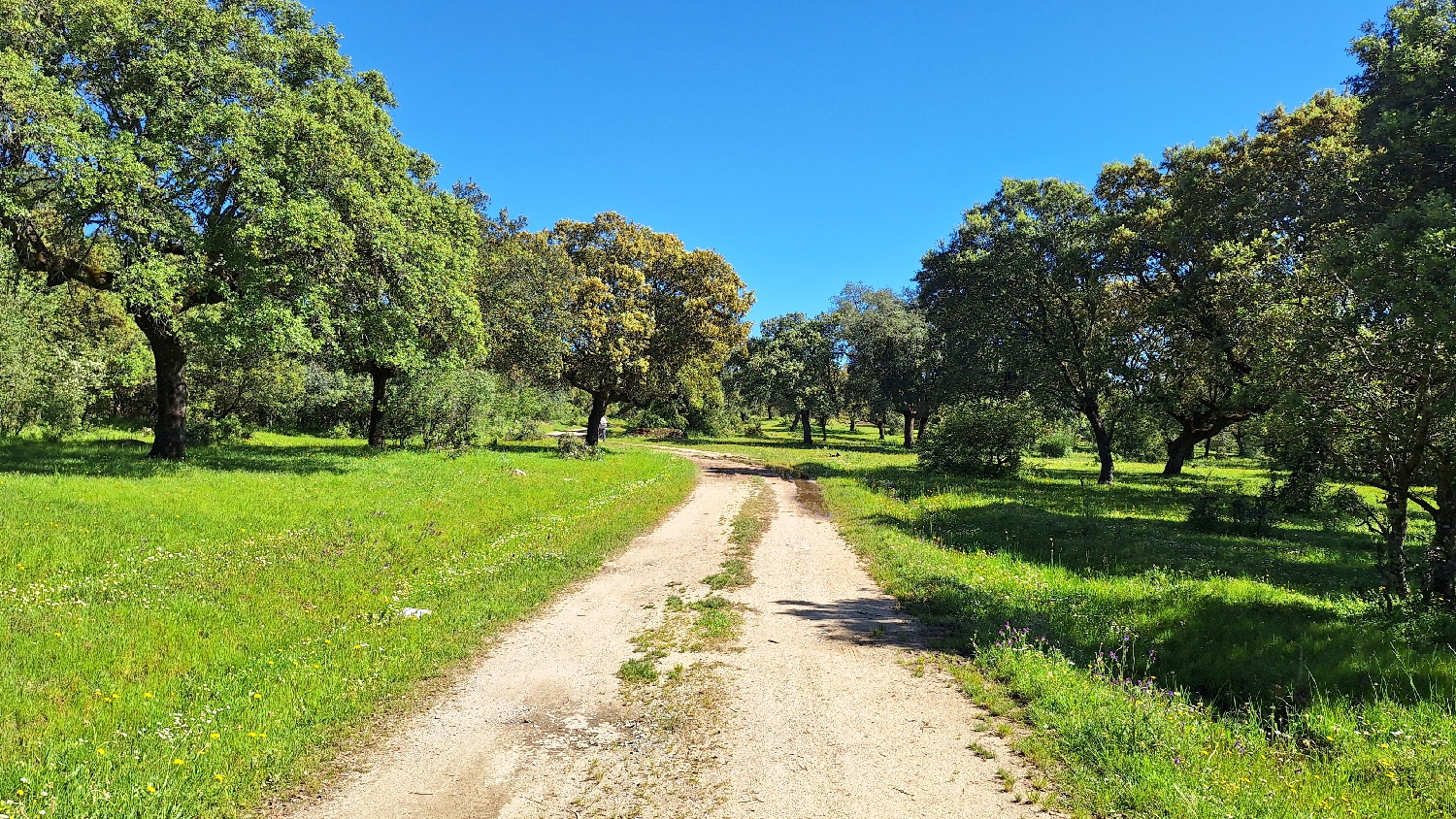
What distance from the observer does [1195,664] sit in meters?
8.47

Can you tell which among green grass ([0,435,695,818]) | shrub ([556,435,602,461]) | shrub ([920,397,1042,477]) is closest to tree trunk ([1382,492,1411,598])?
green grass ([0,435,695,818])

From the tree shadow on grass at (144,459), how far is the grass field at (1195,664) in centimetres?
2049

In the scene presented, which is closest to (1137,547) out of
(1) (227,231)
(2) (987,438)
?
(2) (987,438)

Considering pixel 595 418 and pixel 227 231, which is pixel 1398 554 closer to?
pixel 227 231

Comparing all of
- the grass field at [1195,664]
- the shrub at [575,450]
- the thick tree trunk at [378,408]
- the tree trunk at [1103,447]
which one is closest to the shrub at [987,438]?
the tree trunk at [1103,447]

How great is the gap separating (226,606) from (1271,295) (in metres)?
23.1

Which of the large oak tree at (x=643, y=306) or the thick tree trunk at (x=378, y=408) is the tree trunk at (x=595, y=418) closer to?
the large oak tree at (x=643, y=306)

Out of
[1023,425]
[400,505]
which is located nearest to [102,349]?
[400,505]

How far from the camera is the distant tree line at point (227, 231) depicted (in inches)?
701

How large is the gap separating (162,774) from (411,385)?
28.6 meters

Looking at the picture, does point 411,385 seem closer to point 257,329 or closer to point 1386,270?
point 257,329

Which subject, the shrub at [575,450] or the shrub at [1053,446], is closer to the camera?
the shrub at [575,450]

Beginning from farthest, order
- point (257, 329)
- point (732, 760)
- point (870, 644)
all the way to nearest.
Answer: point (257, 329) → point (870, 644) → point (732, 760)

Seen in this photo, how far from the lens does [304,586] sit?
10.7 meters
